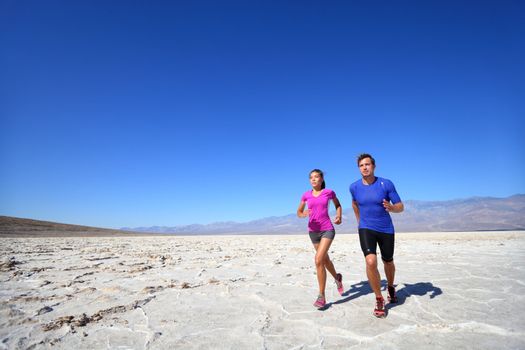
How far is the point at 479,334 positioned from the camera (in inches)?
112

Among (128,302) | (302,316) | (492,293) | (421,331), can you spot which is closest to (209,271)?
(128,302)

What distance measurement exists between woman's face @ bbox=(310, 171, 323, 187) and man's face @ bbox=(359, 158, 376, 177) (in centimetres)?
59

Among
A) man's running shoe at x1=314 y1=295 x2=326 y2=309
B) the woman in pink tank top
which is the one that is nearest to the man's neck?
the woman in pink tank top

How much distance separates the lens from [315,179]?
4.12 meters

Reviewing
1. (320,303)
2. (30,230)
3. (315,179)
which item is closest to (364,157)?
(315,179)

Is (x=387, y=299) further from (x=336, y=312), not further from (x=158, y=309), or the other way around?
(x=158, y=309)

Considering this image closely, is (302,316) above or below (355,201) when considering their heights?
below

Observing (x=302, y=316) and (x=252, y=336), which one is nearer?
(x=252, y=336)

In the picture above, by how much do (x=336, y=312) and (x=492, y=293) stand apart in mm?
2433

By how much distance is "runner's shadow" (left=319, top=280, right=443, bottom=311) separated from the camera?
4062 millimetres

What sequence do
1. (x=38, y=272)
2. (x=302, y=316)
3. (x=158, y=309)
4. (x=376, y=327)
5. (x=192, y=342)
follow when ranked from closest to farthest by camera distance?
(x=192, y=342) < (x=376, y=327) < (x=302, y=316) < (x=158, y=309) < (x=38, y=272)

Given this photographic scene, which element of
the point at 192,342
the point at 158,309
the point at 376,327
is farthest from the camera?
the point at 158,309

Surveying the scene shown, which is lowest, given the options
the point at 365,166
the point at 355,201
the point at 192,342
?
the point at 192,342

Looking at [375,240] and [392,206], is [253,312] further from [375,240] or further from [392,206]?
[392,206]
